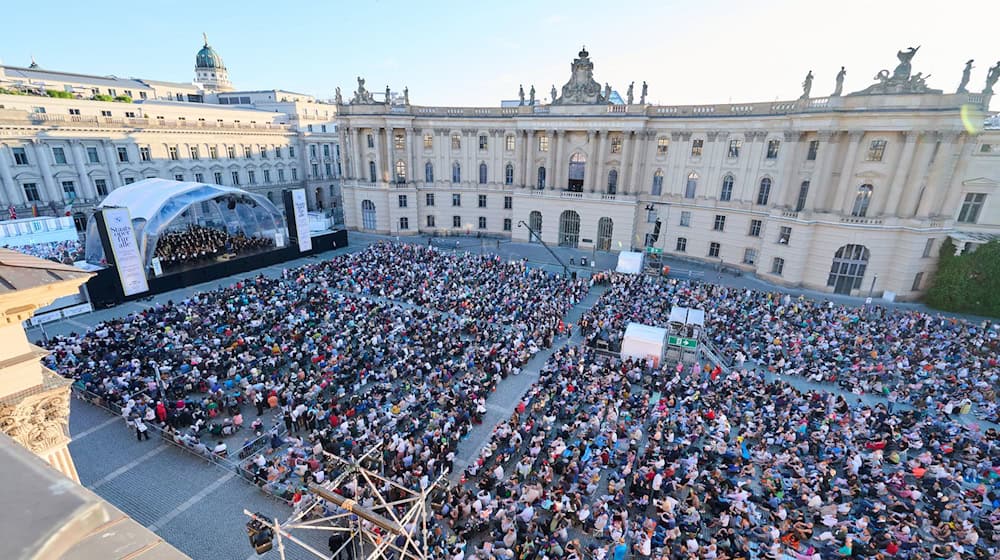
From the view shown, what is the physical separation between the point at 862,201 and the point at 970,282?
862 cm

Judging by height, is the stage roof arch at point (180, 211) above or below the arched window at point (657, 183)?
below

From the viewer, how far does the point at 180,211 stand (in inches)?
1326

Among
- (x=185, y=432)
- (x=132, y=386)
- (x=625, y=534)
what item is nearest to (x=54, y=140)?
(x=132, y=386)

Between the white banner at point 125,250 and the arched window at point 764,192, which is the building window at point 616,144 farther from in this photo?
the white banner at point 125,250

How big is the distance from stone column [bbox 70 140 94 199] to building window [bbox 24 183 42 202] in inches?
130

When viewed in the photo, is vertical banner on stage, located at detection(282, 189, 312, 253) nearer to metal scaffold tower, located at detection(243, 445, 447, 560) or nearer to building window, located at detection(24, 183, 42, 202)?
building window, located at detection(24, 183, 42, 202)

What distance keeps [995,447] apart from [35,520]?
1016 inches

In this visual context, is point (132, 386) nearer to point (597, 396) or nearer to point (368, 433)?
point (368, 433)

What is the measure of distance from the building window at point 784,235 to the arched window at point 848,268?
139 inches

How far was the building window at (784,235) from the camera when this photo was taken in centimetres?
3781

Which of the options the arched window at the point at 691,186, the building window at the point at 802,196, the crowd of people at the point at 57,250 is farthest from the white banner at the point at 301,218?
the building window at the point at 802,196

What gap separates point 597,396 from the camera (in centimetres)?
1973

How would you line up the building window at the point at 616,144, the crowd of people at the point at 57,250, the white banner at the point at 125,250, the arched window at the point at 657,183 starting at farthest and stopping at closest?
the building window at the point at 616,144, the arched window at the point at 657,183, the crowd of people at the point at 57,250, the white banner at the point at 125,250

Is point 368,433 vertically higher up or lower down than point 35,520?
lower down
